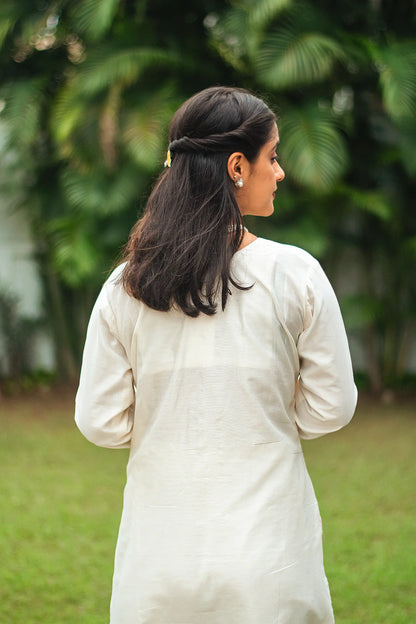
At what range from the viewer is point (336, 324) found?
1.56 m

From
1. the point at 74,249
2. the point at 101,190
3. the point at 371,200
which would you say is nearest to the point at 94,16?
the point at 101,190

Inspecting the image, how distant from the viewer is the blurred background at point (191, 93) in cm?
671

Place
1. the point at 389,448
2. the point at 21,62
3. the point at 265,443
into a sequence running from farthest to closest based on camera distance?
the point at 21,62, the point at 389,448, the point at 265,443

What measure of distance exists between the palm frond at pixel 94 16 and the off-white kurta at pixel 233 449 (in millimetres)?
5534

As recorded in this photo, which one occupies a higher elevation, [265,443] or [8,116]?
[265,443]

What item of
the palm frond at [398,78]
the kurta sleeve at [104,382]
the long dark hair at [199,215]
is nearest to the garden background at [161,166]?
the palm frond at [398,78]

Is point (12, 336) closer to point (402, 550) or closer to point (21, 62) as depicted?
point (21, 62)

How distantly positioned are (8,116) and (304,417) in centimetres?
665

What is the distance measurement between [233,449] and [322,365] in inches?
9.5

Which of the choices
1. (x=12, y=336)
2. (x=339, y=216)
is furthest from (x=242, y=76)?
(x=12, y=336)

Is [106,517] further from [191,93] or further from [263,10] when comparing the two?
[191,93]

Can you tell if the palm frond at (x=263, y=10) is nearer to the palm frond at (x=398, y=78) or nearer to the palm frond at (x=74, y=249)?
the palm frond at (x=398, y=78)

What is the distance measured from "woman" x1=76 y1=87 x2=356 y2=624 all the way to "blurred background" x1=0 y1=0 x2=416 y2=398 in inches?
202

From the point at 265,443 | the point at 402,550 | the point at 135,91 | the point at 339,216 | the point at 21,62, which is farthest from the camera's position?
the point at 21,62
